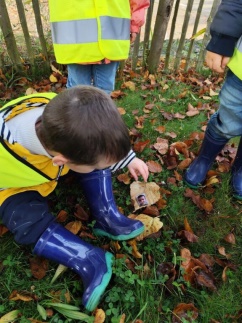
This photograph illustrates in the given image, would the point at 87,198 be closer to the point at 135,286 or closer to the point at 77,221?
the point at 77,221

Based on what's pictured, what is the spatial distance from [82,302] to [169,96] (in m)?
2.00

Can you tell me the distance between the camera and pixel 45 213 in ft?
5.04

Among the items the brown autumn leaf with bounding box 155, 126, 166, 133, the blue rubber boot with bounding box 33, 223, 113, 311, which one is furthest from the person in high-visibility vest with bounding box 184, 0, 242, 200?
the blue rubber boot with bounding box 33, 223, 113, 311

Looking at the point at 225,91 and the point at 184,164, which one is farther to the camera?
the point at 184,164

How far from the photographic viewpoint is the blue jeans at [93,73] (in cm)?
202

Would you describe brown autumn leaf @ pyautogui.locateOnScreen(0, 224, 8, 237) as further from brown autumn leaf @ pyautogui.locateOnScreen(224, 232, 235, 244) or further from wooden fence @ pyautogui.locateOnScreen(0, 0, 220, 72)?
wooden fence @ pyautogui.locateOnScreen(0, 0, 220, 72)

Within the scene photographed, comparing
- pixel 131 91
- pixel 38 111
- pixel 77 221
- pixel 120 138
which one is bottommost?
pixel 131 91

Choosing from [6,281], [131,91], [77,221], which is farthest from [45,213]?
[131,91]

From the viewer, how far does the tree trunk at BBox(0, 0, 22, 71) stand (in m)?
2.54

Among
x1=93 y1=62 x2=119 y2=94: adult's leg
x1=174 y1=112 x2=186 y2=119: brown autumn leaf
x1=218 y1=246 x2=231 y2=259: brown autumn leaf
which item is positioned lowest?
x1=174 y1=112 x2=186 y2=119: brown autumn leaf

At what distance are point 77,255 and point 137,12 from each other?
143cm

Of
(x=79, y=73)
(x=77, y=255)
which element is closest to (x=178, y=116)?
(x=79, y=73)

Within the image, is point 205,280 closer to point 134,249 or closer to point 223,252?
point 223,252

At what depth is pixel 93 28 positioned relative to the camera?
177cm
